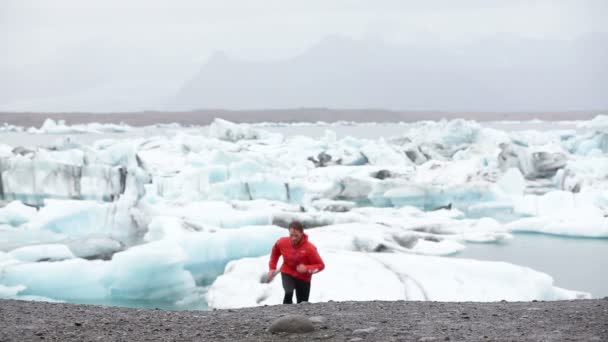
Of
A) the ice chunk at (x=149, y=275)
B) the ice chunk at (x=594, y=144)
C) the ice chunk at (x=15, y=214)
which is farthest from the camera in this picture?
the ice chunk at (x=594, y=144)

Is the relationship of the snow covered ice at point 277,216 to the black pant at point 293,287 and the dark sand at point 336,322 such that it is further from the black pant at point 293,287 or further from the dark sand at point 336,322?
the dark sand at point 336,322

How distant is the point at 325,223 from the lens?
11.0 meters

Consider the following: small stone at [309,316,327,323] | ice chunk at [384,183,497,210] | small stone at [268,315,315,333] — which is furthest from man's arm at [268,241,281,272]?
ice chunk at [384,183,497,210]

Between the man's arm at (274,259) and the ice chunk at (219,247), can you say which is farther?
the ice chunk at (219,247)

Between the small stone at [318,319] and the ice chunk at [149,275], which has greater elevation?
the small stone at [318,319]

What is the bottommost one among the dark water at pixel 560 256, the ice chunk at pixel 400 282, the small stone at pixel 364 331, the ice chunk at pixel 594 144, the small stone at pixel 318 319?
the dark water at pixel 560 256

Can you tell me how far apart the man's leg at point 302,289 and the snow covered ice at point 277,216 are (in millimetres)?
1750

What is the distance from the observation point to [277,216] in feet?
36.1

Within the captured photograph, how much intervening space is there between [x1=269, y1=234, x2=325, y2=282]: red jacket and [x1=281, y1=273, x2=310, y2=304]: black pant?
51mm

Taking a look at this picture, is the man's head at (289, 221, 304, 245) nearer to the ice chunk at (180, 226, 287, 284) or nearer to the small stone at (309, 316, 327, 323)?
the small stone at (309, 316, 327, 323)

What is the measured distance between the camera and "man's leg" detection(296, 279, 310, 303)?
428 centimetres

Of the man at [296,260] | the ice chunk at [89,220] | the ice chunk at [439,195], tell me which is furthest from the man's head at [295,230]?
the ice chunk at [439,195]

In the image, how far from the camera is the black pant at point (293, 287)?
4.25 m

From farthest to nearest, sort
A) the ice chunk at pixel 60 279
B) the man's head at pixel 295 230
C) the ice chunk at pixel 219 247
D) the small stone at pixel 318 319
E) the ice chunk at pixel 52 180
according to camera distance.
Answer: the ice chunk at pixel 52 180 → the ice chunk at pixel 219 247 → the ice chunk at pixel 60 279 → the man's head at pixel 295 230 → the small stone at pixel 318 319
